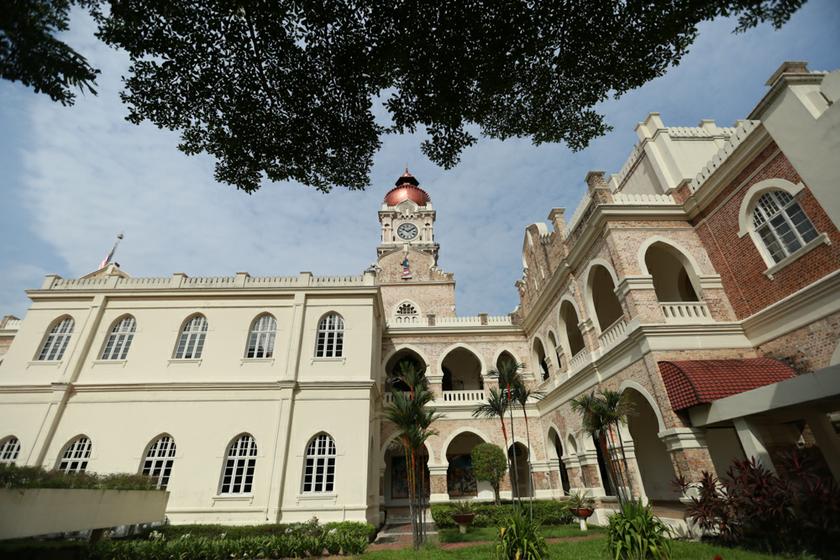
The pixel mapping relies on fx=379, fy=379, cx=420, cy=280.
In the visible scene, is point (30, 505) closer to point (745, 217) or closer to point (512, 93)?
point (512, 93)

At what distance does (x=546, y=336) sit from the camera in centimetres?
1944

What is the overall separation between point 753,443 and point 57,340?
26085mm

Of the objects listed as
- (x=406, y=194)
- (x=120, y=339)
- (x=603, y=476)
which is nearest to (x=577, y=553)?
(x=603, y=476)

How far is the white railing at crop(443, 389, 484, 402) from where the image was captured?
20609 mm

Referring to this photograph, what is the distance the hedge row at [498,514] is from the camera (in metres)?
14.8

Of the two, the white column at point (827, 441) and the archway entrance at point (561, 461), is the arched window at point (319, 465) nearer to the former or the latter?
the archway entrance at point (561, 461)

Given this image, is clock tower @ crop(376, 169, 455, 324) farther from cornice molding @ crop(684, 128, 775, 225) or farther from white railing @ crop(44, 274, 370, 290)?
cornice molding @ crop(684, 128, 775, 225)

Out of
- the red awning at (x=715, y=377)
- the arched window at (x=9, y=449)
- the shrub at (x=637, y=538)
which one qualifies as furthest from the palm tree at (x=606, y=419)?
the arched window at (x=9, y=449)

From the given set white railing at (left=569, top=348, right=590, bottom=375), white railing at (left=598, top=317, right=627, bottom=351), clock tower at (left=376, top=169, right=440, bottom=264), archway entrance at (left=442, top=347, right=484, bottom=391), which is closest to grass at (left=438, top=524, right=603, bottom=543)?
white railing at (left=569, top=348, right=590, bottom=375)

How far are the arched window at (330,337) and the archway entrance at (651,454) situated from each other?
486 inches

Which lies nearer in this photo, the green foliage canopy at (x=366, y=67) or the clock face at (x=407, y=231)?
the green foliage canopy at (x=366, y=67)

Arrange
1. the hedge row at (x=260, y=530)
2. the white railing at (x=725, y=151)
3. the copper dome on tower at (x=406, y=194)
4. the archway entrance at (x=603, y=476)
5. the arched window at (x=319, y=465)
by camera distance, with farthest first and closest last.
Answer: the copper dome on tower at (x=406, y=194) → the arched window at (x=319, y=465) → the archway entrance at (x=603, y=476) → the hedge row at (x=260, y=530) → the white railing at (x=725, y=151)

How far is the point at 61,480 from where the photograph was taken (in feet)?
30.3

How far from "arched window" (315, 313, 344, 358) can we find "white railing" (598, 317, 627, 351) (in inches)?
428
